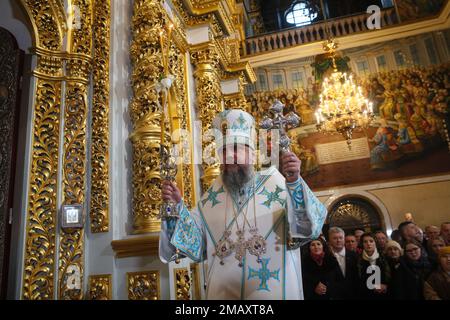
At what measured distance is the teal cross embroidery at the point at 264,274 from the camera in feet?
7.32

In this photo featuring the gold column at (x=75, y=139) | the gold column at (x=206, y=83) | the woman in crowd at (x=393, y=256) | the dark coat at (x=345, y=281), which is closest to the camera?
the gold column at (x=75, y=139)

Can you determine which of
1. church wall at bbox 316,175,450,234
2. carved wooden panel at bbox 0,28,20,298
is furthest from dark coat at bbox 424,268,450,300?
church wall at bbox 316,175,450,234

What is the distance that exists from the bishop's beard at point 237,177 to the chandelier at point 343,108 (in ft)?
25.7

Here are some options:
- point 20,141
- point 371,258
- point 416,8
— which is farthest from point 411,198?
point 20,141

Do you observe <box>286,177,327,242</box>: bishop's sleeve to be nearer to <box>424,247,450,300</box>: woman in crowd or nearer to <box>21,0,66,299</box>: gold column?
<box>21,0,66,299</box>: gold column

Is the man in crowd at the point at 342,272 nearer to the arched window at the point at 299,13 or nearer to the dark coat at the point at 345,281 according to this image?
the dark coat at the point at 345,281

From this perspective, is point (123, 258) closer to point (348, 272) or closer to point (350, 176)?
point (348, 272)

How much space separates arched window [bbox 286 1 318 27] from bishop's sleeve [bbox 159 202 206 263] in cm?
1590

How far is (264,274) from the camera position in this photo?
2250mm

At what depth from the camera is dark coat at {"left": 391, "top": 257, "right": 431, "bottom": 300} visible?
4070mm

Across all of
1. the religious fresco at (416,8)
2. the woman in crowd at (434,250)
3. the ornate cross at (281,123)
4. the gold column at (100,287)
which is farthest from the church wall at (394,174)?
the ornate cross at (281,123)

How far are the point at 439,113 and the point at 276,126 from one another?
1011cm

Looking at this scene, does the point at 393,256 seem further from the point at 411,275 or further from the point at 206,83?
the point at 206,83
